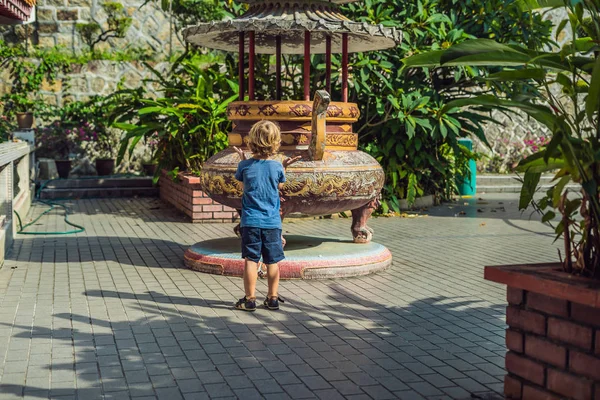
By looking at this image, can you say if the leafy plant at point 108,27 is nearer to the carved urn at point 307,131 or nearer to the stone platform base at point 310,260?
the carved urn at point 307,131

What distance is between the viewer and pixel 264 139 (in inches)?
267

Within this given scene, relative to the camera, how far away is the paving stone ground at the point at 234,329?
15.8 ft

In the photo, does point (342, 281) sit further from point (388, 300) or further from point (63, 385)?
point (63, 385)

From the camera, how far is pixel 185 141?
13.2 meters

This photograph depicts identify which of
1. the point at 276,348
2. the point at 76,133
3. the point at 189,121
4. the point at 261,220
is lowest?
the point at 276,348

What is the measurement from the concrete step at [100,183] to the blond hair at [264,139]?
33.3 ft

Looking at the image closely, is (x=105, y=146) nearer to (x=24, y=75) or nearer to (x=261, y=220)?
(x=24, y=75)

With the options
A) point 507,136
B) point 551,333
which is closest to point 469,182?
point 507,136

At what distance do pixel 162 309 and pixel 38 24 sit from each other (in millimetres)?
15301

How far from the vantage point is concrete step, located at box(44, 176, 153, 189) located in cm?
1649

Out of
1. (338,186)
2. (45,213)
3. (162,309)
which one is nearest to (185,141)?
(45,213)

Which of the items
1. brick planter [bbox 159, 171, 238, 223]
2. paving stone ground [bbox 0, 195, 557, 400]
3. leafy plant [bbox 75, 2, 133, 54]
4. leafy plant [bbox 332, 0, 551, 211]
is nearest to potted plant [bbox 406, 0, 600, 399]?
paving stone ground [bbox 0, 195, 557, 400]

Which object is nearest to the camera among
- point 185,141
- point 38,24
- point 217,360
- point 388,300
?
point 217,360

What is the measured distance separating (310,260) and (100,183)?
9478 mm
